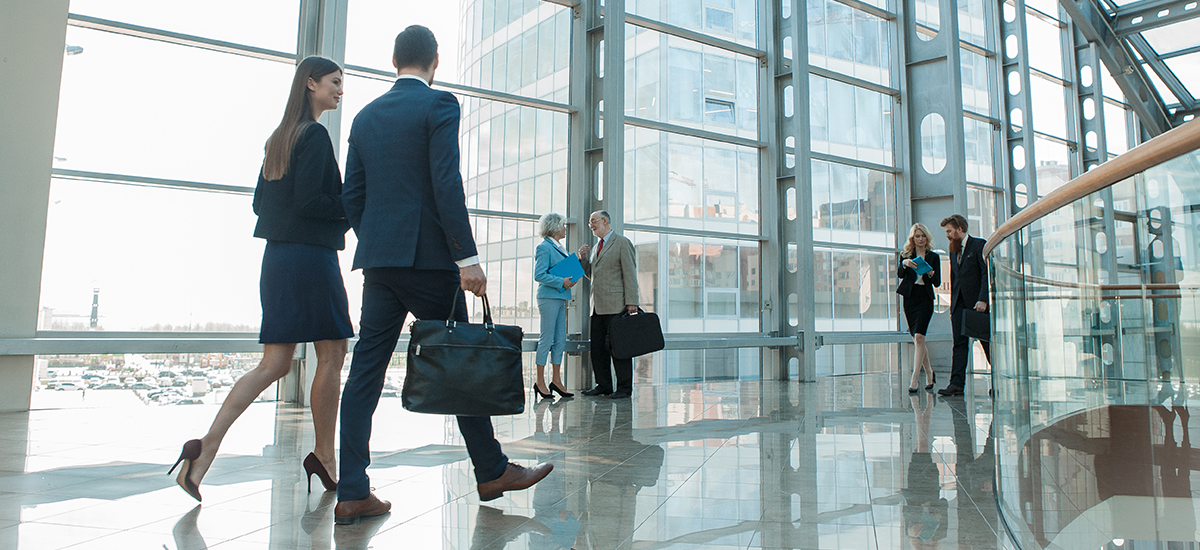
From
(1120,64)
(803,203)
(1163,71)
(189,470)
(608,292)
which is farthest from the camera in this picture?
(1163,71)

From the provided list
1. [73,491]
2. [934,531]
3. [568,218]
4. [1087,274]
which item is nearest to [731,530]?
[934,531]

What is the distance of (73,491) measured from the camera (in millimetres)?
2332

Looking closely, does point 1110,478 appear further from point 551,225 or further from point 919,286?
point 919,286

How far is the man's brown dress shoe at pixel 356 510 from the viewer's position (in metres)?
2.02

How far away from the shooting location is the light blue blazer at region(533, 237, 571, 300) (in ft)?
17.2

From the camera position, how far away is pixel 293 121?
242cm

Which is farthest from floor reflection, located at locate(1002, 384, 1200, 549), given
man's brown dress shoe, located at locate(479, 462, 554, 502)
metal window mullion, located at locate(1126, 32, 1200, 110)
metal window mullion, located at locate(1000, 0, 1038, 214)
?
metal window mullion, located at locate(1126, 32, 1200, 110)

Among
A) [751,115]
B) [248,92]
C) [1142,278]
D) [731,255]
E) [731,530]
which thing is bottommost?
[731,530]

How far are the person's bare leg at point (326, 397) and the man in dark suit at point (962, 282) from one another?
15.1 ft

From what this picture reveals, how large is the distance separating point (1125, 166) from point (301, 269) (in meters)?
2.18

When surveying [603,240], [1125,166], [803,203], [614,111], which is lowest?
[1125,166]

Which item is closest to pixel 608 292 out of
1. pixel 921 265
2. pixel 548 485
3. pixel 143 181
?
pixel 921 265

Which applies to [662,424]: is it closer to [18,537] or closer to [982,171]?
[18,537]

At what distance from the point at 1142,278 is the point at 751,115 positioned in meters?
6.38
